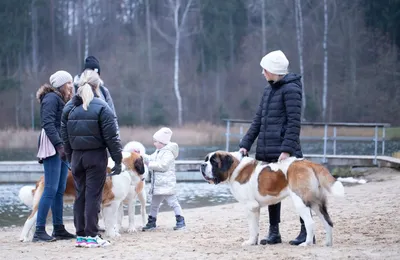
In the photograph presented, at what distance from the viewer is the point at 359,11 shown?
40.2 metres

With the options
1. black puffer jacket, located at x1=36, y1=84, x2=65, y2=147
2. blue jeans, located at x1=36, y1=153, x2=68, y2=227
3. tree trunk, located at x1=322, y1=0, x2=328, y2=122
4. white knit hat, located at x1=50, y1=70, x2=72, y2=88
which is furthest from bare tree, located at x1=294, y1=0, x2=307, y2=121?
black puffer jacket, located at x1=36, y1=84, x2=65, y2=147

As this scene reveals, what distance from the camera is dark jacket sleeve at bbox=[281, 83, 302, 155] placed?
21.7ft

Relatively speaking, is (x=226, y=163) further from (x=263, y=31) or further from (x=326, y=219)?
(x=263, y=31)

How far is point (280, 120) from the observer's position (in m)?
6.80

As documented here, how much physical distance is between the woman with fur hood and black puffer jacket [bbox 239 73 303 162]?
2119mm

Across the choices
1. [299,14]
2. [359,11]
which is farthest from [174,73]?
[359,11]

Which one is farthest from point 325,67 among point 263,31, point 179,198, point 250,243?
point 250,243

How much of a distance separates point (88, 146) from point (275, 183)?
5.78 ft

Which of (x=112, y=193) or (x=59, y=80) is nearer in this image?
(x=59, y=80)

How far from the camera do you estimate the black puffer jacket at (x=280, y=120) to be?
21.8ft

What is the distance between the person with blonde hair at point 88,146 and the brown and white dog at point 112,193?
1.12 m

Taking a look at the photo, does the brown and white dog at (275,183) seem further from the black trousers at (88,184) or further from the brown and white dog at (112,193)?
the brown and white dog at (112,193)

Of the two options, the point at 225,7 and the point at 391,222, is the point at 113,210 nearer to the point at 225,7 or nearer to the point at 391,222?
the point at 391,222

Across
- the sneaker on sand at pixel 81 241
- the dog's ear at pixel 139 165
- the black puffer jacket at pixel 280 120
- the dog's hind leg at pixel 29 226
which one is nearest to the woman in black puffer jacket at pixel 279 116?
the black puffer jacket at pixel 280 120
